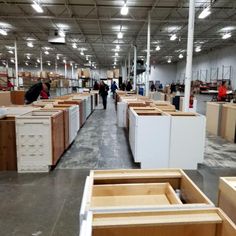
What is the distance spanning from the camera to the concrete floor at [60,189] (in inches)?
125

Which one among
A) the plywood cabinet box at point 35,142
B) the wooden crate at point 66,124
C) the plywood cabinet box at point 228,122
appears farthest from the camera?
the plywood cabinet box at point 228,122

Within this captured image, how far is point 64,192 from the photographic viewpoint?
4.11 meters

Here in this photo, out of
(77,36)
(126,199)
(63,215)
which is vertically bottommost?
(63,215)

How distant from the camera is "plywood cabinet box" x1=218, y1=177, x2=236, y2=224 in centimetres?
185

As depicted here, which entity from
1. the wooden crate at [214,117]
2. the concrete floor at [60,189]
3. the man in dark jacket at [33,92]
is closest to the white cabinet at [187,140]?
the concrete floor at [60,189]

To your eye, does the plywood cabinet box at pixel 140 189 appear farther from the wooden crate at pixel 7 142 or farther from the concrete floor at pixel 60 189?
the wooden crate at pixel 7 142

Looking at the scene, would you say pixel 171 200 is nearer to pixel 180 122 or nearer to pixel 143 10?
pixel 180 122

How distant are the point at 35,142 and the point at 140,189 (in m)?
3.41

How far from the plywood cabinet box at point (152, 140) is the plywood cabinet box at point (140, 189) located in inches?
110

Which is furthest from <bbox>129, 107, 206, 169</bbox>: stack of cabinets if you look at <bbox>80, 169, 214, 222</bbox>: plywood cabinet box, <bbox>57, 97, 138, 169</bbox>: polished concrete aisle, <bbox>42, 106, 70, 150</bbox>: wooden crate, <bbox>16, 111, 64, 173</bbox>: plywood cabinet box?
<bbox>80, 169, 214, 222</bbox>: plywood cabinet box

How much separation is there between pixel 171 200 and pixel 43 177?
3.41 m

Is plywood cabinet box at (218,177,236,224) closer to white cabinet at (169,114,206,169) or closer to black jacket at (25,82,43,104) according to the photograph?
white cabinet at (169,114,206,169)

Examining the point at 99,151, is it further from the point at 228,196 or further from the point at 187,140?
the point at 228,196

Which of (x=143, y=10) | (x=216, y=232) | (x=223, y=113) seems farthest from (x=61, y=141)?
(x=143, y=10)
